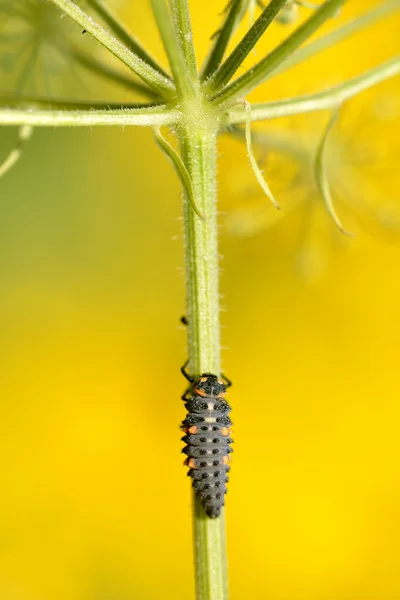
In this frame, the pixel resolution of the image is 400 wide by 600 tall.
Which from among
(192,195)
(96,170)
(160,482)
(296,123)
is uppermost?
(96,170)

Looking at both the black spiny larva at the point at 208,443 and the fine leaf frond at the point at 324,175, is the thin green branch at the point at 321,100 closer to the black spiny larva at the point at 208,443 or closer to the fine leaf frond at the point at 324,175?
the fine leaf frond at the point at 324,175

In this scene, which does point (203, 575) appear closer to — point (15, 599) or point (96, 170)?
point (15, 599)

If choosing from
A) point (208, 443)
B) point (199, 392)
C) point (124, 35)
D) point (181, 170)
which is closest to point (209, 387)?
point (199, 392)

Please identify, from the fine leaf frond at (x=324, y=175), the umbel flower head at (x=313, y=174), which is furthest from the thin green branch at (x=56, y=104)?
the umbel flower head at (x=313, y=174)

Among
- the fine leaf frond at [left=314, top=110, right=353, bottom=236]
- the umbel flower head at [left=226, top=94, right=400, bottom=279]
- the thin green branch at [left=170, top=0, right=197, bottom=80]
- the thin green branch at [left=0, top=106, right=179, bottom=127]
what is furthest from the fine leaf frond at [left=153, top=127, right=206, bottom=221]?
the umbel flower head at [left=226, top=94, right=400, bottom=279]

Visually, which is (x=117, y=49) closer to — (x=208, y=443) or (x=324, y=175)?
(x=324, y=175)

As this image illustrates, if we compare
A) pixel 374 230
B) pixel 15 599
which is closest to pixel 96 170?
pixel 374 230
